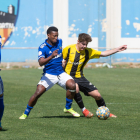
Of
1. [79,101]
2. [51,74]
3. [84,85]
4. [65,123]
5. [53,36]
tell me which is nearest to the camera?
[65,123]

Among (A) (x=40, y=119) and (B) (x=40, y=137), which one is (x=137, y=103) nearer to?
(A) (x=40, y=119)

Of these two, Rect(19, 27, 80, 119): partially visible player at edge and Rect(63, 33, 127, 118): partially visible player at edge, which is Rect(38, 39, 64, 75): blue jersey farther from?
Rect(63, 33, 127, 118): partially visible player at edge

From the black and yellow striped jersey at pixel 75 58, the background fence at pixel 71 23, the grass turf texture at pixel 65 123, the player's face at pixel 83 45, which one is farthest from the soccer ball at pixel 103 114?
the background fence at pixel 71 23

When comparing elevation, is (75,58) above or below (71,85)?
above

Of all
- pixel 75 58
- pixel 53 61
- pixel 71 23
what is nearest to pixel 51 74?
pixel 53 61

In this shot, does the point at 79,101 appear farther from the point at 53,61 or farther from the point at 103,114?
the point at 53,61

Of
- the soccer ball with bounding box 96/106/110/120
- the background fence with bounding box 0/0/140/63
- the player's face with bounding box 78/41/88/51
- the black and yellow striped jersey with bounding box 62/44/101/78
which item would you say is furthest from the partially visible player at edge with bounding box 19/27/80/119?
the background fence with bounding box 0/0/140/63

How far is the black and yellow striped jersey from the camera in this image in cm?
765

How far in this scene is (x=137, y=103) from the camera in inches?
383

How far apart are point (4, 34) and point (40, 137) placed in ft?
85.5

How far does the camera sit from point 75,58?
7.64 metres

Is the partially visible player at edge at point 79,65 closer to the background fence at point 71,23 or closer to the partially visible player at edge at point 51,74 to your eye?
the partially visible player at edge at point 51,74

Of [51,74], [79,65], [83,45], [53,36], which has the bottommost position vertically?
[51,74]

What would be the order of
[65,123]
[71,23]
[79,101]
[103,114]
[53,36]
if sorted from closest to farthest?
[65,123]
[103,114]
[53,36]
[79,101]
[71,23]
